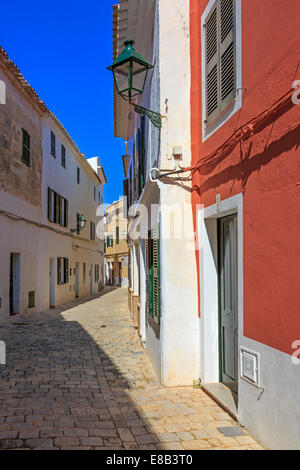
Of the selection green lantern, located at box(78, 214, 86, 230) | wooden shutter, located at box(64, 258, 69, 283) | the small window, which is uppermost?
green lantern, located at box(78, 214, 86, 230)

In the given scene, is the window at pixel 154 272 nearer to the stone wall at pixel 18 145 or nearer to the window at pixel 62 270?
the stone wall at pixel 18 145

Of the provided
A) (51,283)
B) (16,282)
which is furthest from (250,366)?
(51,283)

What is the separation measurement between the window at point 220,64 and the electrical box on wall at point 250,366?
8.84 ft

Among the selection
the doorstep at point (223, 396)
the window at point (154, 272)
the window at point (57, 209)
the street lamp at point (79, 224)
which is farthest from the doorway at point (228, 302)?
the street lamp at point (79, 224)

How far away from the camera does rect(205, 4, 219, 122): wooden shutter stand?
5383 millimetres

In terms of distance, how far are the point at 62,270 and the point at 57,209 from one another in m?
3.09

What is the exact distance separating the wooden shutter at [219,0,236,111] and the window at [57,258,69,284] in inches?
587

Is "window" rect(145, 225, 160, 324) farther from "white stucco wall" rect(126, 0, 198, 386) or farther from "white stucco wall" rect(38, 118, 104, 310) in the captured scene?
"white stucco wall" rect(38, 118, 104, 310)

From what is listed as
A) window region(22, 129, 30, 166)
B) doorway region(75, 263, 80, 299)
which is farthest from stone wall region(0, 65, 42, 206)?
doorway region(75, 263, 80, 299)

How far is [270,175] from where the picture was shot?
377 cm

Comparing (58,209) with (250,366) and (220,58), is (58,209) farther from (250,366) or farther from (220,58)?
(250,366)

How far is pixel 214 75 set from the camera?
5.48m

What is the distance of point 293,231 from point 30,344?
24.8 feet

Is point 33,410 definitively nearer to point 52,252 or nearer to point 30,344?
point 30,344
